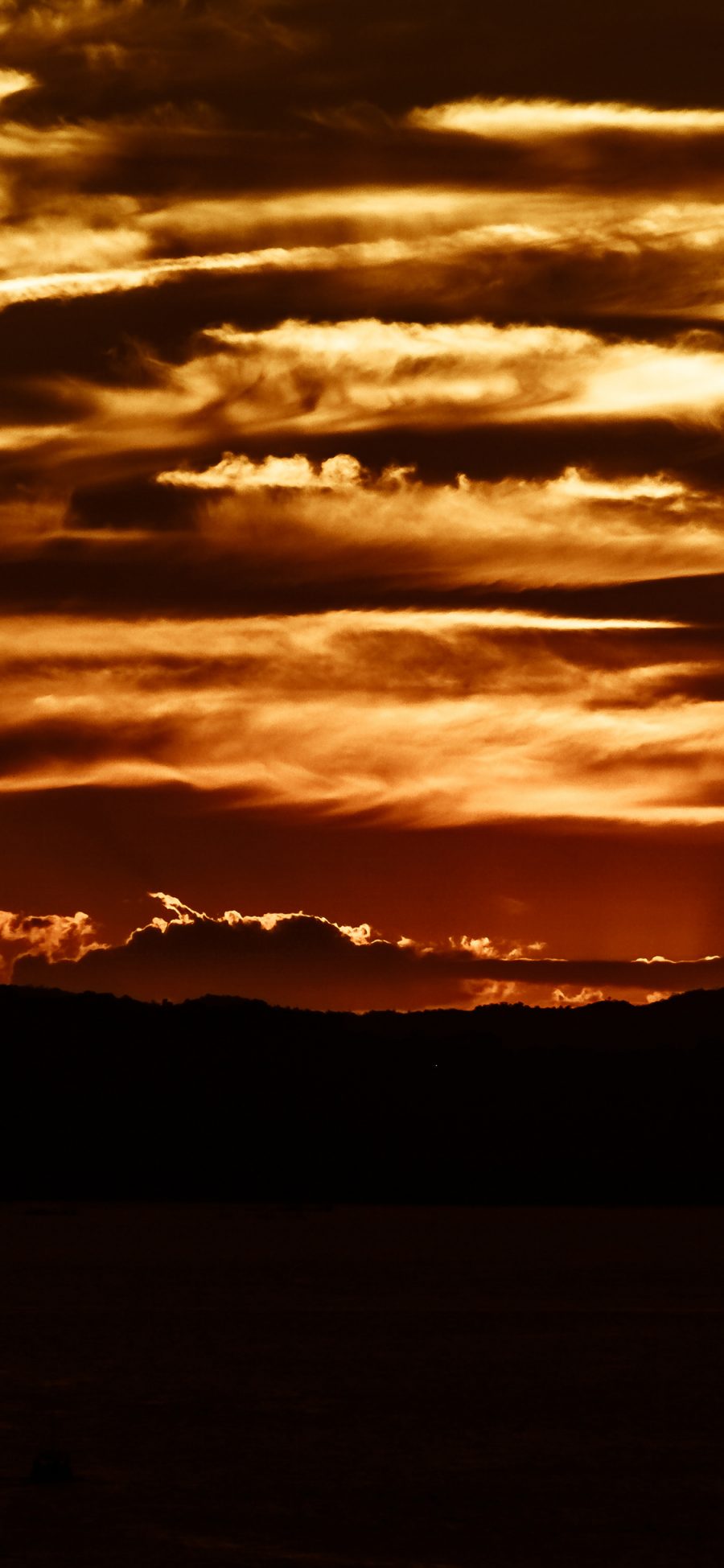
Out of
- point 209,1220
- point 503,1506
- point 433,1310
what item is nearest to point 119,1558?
point 503,1506

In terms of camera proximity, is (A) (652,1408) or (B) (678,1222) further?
(B) (678,1222)

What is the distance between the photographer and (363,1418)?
138ft

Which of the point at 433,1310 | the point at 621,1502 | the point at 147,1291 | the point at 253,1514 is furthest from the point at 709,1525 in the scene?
the point at 147,1291

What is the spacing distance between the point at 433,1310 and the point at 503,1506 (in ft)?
135

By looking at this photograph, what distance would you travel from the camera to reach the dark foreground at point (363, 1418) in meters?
29.1

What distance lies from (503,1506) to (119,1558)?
6.26 m

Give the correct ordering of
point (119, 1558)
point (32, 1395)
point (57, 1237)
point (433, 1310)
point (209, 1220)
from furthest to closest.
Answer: point (209, 1220) < point (57, 1237) < point (433, 1310) < point (32, 1395) < point (119, 1558)

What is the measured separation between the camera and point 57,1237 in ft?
422

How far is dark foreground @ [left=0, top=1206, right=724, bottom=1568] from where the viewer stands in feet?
95.3

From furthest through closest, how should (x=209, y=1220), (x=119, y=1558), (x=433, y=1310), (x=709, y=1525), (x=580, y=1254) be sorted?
(x=209, y=1220), (x=580, y=1254), (x=433, y=1310), (x=709, y=1525), (x=119, y=1558)

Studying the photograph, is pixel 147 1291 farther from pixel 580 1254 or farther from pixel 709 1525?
pixel 709 1525

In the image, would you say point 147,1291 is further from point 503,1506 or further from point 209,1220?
point 209,1220

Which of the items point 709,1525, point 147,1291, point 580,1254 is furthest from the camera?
point 580,1254

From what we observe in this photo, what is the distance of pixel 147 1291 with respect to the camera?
265 feet
